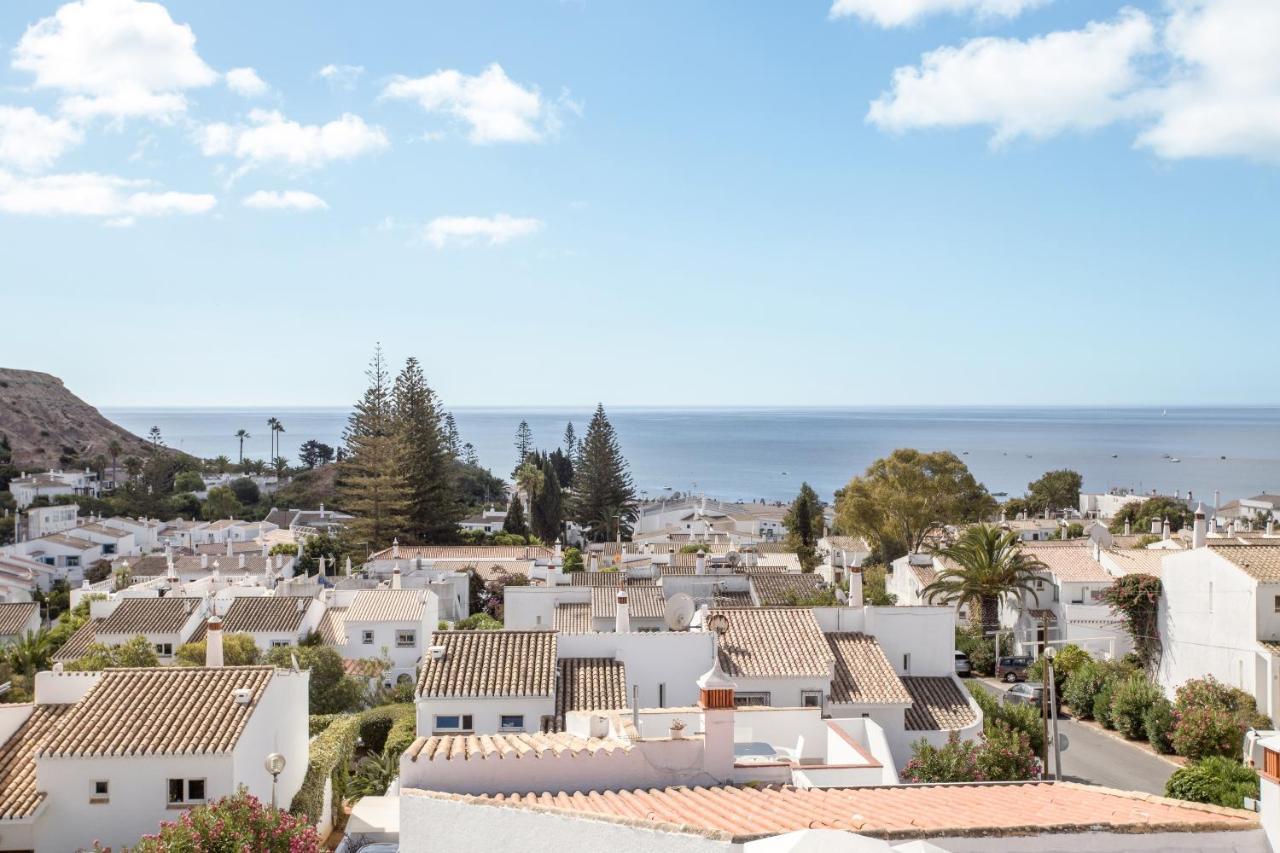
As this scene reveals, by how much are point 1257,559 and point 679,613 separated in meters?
12.1

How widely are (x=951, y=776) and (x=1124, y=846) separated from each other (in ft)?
26.7

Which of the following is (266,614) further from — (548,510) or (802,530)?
(548,510)

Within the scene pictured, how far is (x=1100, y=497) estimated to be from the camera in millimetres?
82562

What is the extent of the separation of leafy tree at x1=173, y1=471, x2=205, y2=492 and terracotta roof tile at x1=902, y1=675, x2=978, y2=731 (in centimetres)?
8343

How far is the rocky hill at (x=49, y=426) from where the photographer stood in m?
118

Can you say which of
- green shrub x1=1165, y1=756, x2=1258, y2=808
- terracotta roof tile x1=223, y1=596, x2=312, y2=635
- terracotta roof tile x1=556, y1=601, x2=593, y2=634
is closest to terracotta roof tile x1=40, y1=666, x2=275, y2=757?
terracotta roof tile x1=556, y1=601, x2=593, y2=634

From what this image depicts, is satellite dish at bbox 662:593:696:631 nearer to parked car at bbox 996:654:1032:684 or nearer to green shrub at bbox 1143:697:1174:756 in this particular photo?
green shrub at bbox 1143:697:1174:756

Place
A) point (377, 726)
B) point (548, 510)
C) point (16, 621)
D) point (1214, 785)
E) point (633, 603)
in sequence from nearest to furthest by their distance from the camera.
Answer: point (1214, 785) < point (377, 726) < point (633, 603) < point (16, 621) < point (548, 510)

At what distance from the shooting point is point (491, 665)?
17375 mm

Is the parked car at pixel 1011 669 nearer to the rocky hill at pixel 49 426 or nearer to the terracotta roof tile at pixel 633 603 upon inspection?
the terracotta roof tile at pixel 633 603

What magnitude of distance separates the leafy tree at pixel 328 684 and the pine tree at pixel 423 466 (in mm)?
31098

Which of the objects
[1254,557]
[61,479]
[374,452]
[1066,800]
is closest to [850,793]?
[1066,800]

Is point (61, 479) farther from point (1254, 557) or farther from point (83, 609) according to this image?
point (1254, 557)

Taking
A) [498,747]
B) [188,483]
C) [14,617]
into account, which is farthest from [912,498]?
[188,483]
